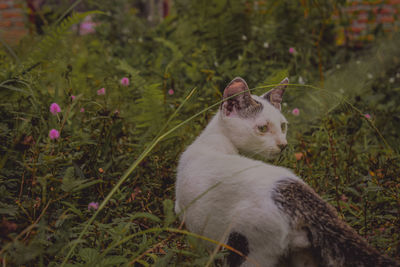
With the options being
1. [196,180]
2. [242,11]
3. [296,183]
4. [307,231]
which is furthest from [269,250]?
[242,11]

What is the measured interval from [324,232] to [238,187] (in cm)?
42

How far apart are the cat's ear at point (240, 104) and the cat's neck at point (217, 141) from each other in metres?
0.11

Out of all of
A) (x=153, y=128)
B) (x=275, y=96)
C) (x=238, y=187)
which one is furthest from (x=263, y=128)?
(x=153, y=128)

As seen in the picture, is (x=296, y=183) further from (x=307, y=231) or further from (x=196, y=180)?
(x=196, y=180)

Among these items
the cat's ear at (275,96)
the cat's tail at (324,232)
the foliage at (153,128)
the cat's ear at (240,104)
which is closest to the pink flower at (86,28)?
the foliage at (153,128)

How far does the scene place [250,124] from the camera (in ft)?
6.94

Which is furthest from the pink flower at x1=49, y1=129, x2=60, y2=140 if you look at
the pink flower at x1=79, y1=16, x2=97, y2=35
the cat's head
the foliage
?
the pink flower at x1=79, y1=16, x2=97, y2=35

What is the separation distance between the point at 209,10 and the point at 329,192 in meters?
3.67

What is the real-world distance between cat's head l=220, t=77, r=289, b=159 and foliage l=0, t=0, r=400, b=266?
0.14 m

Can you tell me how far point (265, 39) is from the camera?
5359mm

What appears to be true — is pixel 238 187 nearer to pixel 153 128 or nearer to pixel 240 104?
pixel 240 104

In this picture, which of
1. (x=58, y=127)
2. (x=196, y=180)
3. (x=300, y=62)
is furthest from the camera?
(x=300, y=62)

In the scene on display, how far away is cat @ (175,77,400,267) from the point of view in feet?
5.03

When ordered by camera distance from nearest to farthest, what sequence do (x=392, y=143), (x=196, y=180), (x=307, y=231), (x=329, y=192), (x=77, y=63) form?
(x=307, y=231) → (x=196, y=180) → (x=329, y=192) → (x=392, y=143) → (x=77, y=63)
